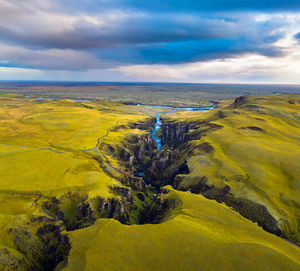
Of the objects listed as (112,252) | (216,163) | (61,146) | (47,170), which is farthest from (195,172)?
(61,146)

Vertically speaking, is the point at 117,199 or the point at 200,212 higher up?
the point at 200,212

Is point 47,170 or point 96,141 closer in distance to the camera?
point 47,170

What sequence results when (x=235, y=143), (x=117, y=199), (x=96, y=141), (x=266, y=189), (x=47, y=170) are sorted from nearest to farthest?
(x=266, y=189) < (x=117, y=199) < (x=47, y=170) < (x=235, y=143) < (x=96, y=141)

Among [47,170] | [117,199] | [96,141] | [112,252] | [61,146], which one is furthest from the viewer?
[96,141]

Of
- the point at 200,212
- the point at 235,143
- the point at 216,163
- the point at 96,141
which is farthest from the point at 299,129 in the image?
the point at 96,141

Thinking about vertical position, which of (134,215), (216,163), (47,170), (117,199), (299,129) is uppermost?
(299,129)

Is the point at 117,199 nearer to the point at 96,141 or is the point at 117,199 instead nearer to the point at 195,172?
the point at 195,172
